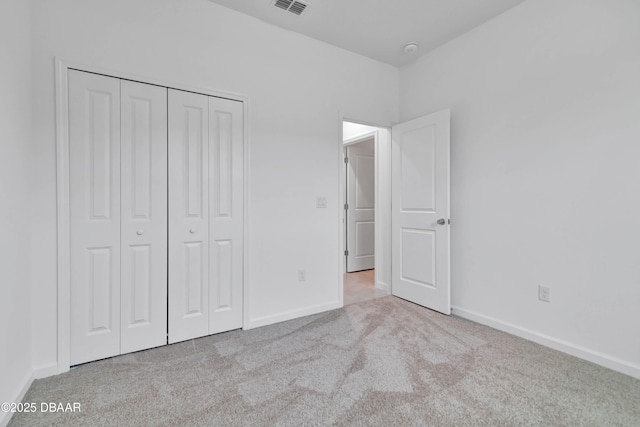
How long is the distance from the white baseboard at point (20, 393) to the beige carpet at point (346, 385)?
37mm

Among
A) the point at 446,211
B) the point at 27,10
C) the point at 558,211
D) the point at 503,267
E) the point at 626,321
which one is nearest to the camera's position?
the point at 27,10

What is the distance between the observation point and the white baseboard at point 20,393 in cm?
138

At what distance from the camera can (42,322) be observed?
5.99ft

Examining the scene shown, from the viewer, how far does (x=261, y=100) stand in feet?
8.48

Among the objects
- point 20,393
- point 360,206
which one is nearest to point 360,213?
point 360,206

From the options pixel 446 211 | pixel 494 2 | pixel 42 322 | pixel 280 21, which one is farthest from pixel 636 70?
pixel 42 322

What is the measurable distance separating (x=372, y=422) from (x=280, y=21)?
118 inches

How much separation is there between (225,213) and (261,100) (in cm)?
103

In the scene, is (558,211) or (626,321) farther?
(558,211)

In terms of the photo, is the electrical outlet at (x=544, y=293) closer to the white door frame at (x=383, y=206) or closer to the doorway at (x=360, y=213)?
the white door frame at (x=383, y=206)

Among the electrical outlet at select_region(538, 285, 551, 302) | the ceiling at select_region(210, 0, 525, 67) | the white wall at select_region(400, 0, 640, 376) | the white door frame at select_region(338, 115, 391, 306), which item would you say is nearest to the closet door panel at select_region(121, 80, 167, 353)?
the ceiling at select_region(210, 0, 525, 67)

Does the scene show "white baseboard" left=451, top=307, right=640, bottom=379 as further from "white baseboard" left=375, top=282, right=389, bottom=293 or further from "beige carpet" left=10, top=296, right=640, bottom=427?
"white baseboard" left=375, top=282, right=389, bottom=293

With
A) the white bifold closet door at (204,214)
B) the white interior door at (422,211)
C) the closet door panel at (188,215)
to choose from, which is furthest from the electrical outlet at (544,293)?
the closet door panel at (188,215)

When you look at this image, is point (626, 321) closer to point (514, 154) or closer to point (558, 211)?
point (558, 211)
